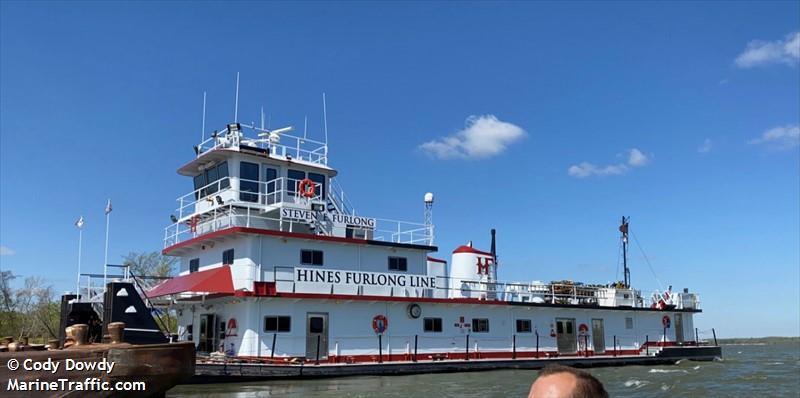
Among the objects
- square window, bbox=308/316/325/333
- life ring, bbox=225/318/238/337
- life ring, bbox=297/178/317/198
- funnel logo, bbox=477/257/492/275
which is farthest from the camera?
funnel logo, bbox=477/257/492/275

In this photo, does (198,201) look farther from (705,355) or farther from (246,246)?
(705,355)

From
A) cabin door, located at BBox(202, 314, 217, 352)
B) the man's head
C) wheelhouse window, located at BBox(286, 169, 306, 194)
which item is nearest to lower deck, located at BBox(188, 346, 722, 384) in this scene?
cabin door, located at BBox(202, 314, 217, 352)

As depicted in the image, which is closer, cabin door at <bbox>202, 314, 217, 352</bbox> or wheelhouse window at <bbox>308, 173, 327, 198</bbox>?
cabin door at <bbox>202, 314, 217, 352</bbox>

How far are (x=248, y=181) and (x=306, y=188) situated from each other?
2073 millimetres

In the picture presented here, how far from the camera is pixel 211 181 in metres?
25.4

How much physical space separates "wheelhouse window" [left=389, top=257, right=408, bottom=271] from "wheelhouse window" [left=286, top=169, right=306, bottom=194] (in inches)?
175

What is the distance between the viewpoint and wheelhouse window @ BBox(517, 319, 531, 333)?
2722 centimetres

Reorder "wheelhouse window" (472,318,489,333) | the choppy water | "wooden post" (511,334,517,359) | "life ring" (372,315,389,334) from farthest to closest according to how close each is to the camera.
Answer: "wooden post" (511,334,517,359), "wheelhouse window" (472,318,489,333), "life ring" (372,315,389,334), the choppy water

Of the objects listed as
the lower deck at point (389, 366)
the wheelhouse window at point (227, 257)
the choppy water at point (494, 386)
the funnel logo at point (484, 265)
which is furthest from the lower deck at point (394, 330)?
the funnel logo at point (484, 265)

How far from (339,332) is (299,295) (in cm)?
221

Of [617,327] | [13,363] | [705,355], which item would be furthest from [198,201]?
[705,355]

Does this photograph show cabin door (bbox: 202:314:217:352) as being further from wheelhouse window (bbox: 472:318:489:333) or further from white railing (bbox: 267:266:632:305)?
wheelhouse window (bbox: 472:318:489:333)

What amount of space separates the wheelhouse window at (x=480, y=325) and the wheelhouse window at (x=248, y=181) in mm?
9422

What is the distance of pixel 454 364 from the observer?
78.8 feet
